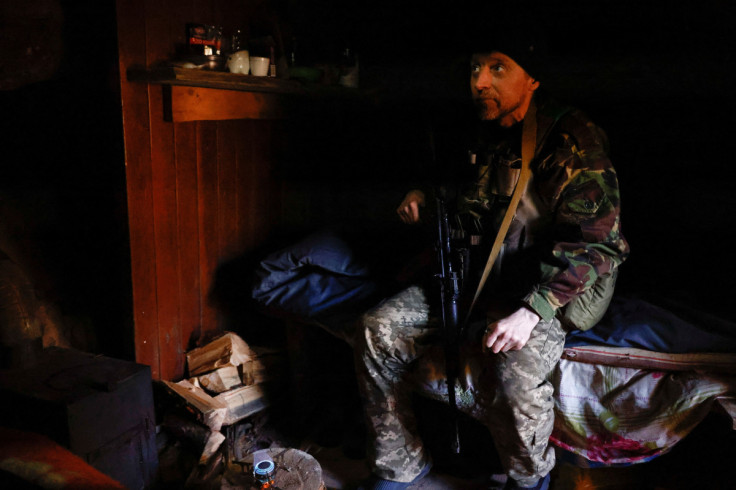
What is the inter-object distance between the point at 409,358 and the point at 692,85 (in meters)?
2.05

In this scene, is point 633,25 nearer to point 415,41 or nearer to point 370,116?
point 415,41

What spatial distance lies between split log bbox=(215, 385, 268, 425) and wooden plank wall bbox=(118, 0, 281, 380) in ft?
1.23

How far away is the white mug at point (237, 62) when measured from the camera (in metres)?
2.78

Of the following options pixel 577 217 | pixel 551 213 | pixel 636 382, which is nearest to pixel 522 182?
pixel 551 213

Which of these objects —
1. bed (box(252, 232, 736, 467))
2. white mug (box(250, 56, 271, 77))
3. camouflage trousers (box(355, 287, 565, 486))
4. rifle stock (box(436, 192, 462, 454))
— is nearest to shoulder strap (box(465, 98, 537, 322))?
rifle stock (box(436, 192, 462, 454))

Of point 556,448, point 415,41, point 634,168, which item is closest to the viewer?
point 556,448

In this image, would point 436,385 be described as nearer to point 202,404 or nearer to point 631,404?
point 631,404

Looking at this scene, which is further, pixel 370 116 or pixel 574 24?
pixel 370 116

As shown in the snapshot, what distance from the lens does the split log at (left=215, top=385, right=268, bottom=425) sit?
2.86 metres

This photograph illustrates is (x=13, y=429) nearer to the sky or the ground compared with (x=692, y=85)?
nearer to the ground

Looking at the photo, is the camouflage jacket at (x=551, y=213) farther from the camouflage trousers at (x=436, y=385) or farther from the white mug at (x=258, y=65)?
the white mug at (x=258, y=65)

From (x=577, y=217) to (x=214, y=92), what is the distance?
189cm

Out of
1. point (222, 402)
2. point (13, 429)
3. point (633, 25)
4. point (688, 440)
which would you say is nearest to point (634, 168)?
point (633, 25)

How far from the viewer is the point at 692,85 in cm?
284
